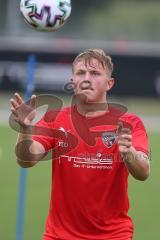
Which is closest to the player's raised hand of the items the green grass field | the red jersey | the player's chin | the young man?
the young man

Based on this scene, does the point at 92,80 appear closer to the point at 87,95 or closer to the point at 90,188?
→ the point at 87,95

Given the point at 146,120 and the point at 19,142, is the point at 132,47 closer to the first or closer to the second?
the point at 146,120

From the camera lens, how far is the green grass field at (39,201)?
28.4 feet

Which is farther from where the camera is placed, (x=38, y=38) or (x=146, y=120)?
(x=38, y=38)

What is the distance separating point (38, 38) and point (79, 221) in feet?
53.9

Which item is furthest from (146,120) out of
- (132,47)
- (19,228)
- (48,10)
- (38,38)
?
(48,10)

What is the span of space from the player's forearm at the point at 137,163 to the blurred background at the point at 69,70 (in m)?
3.44

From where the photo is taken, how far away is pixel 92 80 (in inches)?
209

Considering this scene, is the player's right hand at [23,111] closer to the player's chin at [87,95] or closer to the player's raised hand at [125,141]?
the player's chin at [87,95]

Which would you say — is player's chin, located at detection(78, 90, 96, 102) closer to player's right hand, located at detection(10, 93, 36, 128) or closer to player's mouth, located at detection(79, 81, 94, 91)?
player's mouth, located at detection(79, 81, 94, 91)

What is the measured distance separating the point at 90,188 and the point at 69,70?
14.3 meters

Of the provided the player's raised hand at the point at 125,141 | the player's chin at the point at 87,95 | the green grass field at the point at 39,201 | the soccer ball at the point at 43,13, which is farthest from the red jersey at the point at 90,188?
the green grass field at the point at 39,201

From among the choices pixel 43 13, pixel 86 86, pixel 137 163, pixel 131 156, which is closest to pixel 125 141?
pixel 131 156

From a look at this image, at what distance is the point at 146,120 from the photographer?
16.5m
